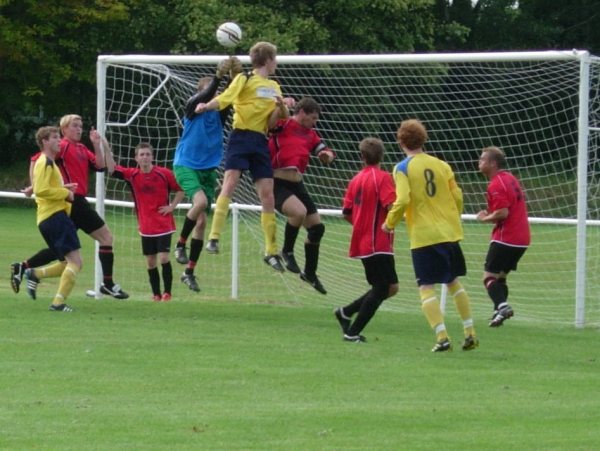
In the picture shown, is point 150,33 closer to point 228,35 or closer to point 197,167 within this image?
point 197,167

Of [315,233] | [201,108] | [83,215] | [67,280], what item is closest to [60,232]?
[67,280]

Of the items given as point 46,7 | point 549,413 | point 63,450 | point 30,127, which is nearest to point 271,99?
point 549,413

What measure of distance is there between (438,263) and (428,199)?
22.3 inches

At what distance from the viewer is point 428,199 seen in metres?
11.6

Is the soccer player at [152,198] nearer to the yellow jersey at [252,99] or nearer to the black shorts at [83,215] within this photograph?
the black shorts at [83,215]

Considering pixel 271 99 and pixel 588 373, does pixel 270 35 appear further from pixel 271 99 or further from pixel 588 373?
pixel 588 373

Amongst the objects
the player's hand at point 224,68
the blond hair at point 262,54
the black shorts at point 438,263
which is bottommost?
the black shorts at point 438,263

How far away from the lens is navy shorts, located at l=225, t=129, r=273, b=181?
13.7 metres

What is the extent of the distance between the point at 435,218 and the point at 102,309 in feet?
16.5

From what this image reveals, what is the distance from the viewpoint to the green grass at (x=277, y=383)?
8062 mm

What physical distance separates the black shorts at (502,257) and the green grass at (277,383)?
666mm

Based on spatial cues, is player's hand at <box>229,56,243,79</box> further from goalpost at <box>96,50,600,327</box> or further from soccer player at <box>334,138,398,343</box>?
soccer player at <box>334,138,398,343</box>

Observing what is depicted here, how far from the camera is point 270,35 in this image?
37000 millimetres

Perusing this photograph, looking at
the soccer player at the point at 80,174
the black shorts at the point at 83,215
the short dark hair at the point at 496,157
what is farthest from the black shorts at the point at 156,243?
the short dark hair at the point at 496,157
